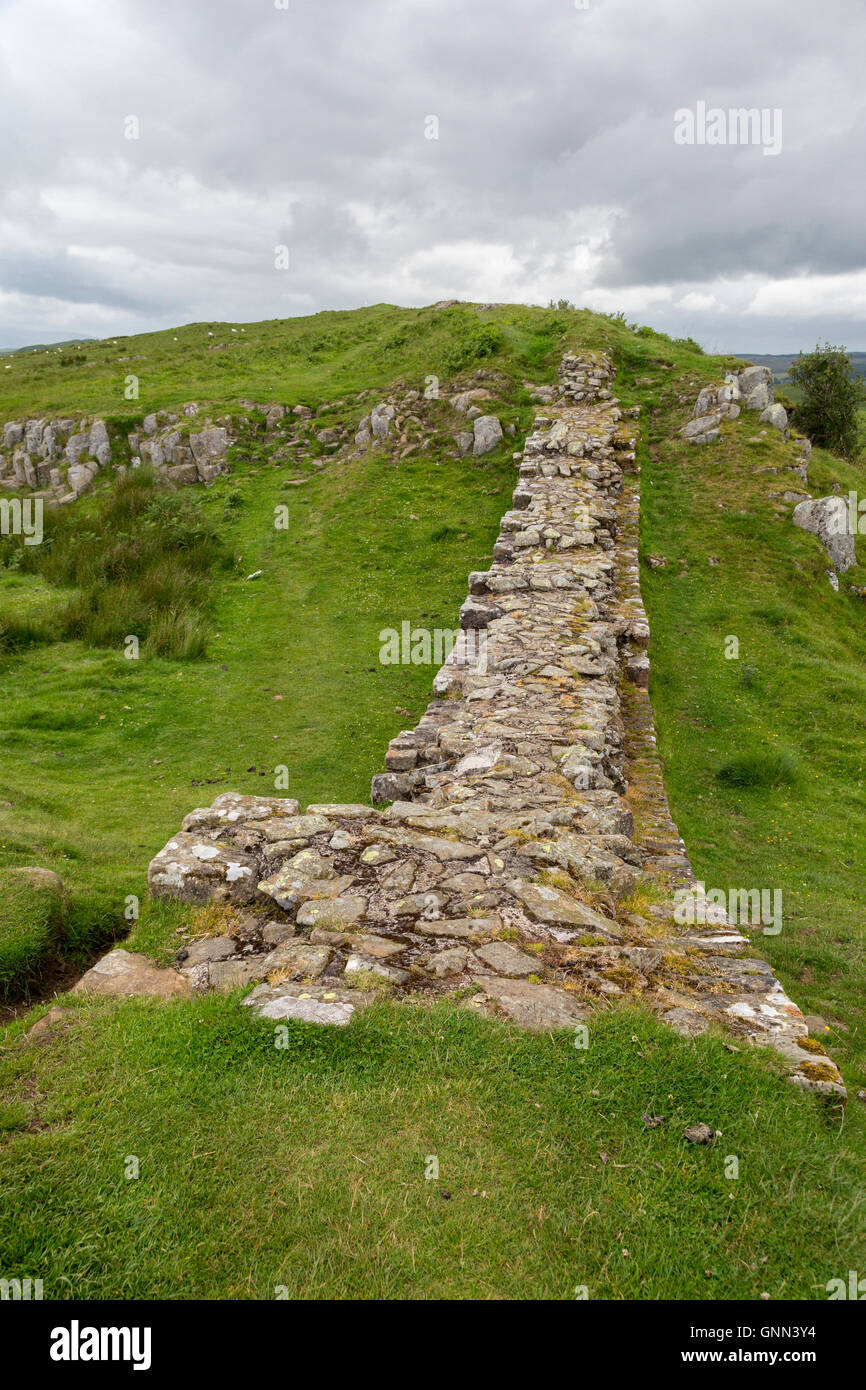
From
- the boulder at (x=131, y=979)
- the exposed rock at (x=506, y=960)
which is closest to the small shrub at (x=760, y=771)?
the exposed rock at (x=506, y=960)

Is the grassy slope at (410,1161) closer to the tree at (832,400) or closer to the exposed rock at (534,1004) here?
the exposed rock at (534,1004)

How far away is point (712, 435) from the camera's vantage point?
888 inches

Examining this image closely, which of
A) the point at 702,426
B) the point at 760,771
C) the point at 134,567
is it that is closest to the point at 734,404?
the point at 702,426

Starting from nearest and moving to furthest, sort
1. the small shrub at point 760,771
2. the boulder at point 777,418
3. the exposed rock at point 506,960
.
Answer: the exposed rock at point 506,960 < the small shrub at point 760,771 < the boulder at point 777,418

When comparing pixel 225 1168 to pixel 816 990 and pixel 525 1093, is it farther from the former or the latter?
pixel 816 990

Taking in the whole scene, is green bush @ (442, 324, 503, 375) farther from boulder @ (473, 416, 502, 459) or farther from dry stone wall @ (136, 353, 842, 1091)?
dry stone wall @ (136, 353, 842, 1091)

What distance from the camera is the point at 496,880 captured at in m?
6.43

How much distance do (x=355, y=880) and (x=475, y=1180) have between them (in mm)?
2989

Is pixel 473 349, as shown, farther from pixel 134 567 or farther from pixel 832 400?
pixel 134 567

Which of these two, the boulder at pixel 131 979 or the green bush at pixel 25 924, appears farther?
the green bush at pixel 25 924

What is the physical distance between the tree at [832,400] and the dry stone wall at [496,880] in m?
20.7

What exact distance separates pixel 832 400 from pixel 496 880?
89.6 ft

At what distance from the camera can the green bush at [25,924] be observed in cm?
575

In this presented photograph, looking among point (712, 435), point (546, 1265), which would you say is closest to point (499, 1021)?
point (546, 1265)
